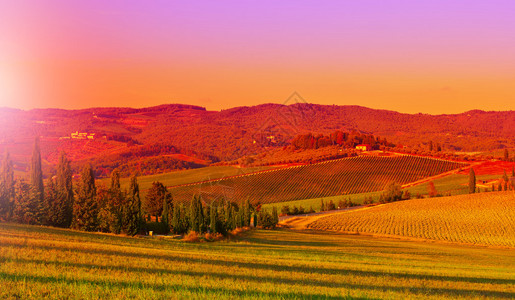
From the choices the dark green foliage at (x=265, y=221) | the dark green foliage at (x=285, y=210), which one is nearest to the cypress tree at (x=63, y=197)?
the dark green foliage at (x=265, y=221)

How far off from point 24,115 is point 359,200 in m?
114

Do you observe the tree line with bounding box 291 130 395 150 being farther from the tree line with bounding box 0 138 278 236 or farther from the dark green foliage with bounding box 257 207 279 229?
the tree line with bounding box 0 138 278 236

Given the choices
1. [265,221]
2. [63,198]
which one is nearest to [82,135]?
[265,221]

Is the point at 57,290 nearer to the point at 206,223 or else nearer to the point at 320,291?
the point at 320,291

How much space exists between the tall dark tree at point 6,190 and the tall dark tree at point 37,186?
210 cm

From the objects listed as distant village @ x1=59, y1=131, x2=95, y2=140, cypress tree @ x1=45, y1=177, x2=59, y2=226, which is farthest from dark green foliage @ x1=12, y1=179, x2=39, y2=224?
distant village @ x1=59, y1=131, x2=95, y2=140

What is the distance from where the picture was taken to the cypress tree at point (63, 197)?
42.8m

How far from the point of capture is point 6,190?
124ft

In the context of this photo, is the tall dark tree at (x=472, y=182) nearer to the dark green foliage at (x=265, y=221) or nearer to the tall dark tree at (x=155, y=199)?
the dark green foliage at (x=265, y=221)

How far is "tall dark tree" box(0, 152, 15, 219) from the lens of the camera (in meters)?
35.8

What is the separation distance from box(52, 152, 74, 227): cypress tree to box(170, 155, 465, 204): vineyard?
4155 centimetres

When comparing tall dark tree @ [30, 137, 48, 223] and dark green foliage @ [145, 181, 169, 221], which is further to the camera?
dark green foliage @ [145, 181, 169, 221]

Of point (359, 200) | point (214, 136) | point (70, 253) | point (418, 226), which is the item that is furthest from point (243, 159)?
point (70, 253)

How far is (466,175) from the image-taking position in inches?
4407
